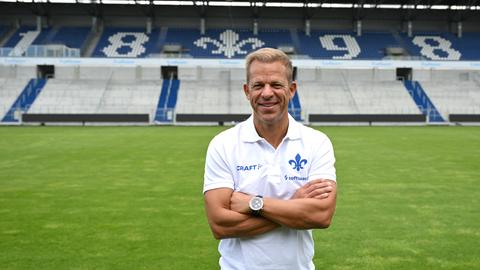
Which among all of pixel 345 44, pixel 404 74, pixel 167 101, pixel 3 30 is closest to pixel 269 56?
pixel 167 101

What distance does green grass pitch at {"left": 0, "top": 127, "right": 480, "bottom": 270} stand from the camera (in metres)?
6.43

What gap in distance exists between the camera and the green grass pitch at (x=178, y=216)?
6434 millimetres

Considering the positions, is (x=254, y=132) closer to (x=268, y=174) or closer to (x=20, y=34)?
(x=268, y=174)

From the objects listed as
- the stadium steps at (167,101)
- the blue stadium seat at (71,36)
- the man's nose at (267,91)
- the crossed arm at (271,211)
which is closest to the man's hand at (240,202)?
the crossed arm at (271,211)

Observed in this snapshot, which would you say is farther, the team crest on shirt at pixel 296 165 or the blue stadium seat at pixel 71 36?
the blue stadium seat at pixel 71 36

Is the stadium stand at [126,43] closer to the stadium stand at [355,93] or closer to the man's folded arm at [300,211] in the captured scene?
the stadium stand at [355,93]

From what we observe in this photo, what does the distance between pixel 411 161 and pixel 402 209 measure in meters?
7.95

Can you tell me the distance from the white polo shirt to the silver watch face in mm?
120

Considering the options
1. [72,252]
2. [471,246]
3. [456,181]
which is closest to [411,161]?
[456,181]

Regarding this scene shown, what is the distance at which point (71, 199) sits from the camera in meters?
10.3

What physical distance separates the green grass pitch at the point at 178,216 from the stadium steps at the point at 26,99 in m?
30.4

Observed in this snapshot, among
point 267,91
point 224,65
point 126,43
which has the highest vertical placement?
point 126,43

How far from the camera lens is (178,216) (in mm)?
8758

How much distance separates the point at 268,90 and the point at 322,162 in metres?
0.60
